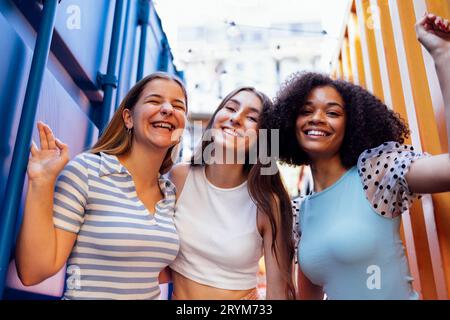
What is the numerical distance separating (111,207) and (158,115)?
0.30 metres

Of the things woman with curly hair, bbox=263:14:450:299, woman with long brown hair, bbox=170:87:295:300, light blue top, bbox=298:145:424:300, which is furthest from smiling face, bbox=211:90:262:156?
light blue top, bbox=298:145:424:300

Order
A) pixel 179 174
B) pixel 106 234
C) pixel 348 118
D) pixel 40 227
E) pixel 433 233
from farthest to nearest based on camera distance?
pixel 179 174
pixel 348 118
pixel 433 233
pixel 106 234
pixel 40 227

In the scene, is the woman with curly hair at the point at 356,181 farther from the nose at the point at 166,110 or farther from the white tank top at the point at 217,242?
the nose at the point at 166,110

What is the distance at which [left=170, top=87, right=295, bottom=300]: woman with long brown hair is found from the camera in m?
1.08

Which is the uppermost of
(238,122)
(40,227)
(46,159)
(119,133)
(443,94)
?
(238,122)

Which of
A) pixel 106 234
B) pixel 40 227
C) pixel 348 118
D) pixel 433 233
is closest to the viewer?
pixel 40 227

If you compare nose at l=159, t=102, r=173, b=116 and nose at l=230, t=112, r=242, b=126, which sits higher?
nose at l=230, t=112, r=242, b=126

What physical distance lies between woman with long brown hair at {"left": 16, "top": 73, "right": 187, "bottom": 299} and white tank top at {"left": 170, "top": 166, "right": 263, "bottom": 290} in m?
0.08

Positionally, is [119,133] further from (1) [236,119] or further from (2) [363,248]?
(2) [363,248]

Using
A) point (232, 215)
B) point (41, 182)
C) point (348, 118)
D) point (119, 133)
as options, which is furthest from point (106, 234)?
point (348, 118)

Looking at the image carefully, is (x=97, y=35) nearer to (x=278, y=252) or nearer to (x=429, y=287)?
(x=278, y=252)

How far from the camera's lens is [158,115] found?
1037 millimetres

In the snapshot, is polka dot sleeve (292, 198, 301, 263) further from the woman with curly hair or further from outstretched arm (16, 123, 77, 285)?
outstretched arm (16, 123, 77, 285)

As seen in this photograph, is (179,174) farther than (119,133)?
Yes
